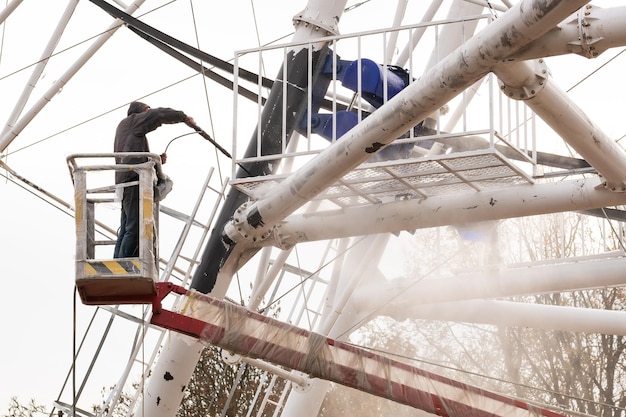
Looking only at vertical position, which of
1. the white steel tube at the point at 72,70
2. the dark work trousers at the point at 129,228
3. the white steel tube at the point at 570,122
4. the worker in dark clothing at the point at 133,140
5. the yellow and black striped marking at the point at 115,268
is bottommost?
the yellow and black striped marking at the point at 115,268

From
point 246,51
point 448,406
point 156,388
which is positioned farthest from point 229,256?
point 448,406

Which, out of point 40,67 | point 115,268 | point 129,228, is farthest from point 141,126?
point 40,67

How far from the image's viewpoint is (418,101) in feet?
27.9

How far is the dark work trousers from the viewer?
31.6 ft

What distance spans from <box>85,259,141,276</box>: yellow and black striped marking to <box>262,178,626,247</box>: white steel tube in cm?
249

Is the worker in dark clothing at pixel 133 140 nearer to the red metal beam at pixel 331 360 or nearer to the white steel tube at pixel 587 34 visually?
the red metal beam at pixel 331 360

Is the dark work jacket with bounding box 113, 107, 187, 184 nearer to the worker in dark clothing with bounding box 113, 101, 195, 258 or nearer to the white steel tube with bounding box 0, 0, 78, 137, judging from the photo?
the worker in dark clothing with bounding box 113, 101, 195, 258

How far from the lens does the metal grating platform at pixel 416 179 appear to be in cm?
948

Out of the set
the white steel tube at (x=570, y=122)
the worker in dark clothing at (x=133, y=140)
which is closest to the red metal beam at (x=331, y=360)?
the worker in dark clothing at (x=133, y=140)

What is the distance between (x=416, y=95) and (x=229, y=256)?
4.49 m

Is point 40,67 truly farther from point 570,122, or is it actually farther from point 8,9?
point 570,122

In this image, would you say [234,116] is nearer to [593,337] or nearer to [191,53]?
[191,53]

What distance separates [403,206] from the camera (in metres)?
10.8

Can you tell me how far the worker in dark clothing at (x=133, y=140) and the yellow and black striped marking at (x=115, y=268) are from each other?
13.3 inches
